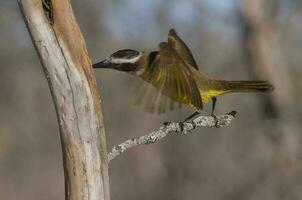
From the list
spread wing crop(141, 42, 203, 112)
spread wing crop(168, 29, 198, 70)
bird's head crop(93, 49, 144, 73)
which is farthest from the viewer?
spread wing crop(168, 29, 198, 70)

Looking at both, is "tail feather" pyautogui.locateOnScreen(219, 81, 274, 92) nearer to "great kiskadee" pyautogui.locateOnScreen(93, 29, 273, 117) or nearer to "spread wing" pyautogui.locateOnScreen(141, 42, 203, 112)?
"great kiskadee" pyautogui.locateOnScreen(93, 29, 273, 117)

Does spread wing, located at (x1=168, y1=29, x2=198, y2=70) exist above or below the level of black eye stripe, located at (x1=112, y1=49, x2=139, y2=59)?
above

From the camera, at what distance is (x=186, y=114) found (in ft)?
27.8

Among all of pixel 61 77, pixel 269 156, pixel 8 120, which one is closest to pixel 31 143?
pixel 8 120

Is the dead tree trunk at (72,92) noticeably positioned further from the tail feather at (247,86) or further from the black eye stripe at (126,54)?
the tail feather at (247,86)

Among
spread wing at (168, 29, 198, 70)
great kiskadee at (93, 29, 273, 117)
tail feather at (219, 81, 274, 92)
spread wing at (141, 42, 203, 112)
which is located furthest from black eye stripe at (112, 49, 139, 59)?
tail feather at (219, 81, 274, 92)

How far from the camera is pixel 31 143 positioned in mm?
10977

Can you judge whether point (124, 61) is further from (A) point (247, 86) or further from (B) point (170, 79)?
(A) point (247, 86)

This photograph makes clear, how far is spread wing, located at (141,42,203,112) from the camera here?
297 centimetres

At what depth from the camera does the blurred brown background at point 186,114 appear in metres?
7.19

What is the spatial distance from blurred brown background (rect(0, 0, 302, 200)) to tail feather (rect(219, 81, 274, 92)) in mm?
2672

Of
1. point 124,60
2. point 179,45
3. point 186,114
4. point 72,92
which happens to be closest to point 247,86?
point 179,45

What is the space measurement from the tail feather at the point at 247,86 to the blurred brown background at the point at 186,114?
2.67 meters

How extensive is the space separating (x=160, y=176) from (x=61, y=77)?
620cm
